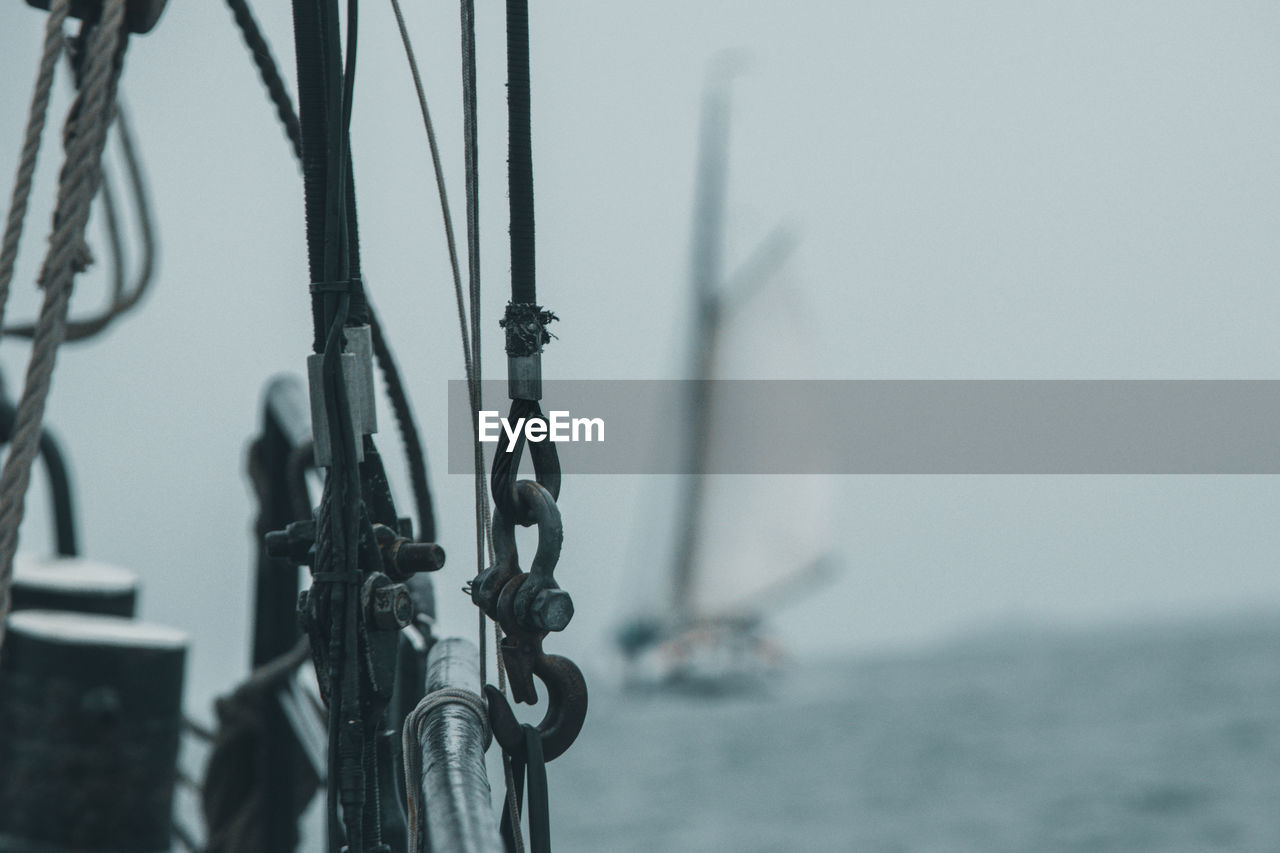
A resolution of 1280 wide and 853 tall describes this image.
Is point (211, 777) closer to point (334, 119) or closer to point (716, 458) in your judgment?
point (334, 119)

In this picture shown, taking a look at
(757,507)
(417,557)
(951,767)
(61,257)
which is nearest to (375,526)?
(417,557)

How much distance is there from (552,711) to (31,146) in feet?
2.18

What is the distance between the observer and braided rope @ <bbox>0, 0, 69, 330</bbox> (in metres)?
1.10

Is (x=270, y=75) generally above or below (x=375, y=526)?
above

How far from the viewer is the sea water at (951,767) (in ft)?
55.9

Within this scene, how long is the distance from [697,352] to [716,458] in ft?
7.04

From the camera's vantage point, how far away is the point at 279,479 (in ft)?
4.82

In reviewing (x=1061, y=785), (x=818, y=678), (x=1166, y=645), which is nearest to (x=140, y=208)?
(x=1061, y=785)

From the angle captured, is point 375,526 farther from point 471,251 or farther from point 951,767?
point 951,767

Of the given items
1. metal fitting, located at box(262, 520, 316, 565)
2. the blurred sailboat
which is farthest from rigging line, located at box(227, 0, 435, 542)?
the blurred sailboat

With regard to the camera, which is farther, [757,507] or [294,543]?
[757,507]

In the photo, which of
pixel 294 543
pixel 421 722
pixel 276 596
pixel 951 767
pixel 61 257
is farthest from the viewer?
pixel 951 767

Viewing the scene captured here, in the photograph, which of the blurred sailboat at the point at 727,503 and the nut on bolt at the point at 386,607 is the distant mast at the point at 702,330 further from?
the nut on bolt at the point at 386,607

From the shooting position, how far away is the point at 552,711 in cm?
87
